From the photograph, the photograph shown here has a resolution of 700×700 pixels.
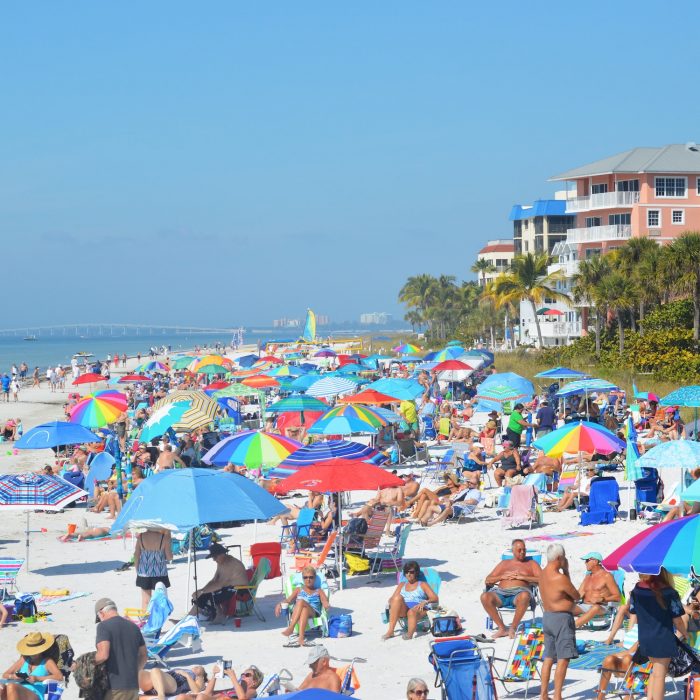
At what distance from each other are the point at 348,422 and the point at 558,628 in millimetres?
9575

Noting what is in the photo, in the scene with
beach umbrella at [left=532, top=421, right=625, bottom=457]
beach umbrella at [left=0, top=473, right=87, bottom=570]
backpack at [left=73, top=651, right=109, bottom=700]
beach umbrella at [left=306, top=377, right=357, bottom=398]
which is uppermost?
beach umbrella at [left=306, top=377, right=357, bottom=398]

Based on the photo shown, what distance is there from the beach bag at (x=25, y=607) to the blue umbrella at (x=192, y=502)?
56.3 inches

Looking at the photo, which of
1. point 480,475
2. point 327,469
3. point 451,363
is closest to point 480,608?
point 327,469

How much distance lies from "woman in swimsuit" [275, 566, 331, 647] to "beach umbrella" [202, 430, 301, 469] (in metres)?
4.14

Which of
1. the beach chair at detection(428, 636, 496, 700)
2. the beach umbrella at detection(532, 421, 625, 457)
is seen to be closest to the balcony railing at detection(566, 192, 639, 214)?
the beach umbrella at detection(532, 421, 625, 457)

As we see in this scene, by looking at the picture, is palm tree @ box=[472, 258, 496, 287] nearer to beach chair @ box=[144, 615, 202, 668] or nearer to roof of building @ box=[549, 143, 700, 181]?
roof of building @ box=[549, 143, 700, 181]

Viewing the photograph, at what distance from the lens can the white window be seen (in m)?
55.5

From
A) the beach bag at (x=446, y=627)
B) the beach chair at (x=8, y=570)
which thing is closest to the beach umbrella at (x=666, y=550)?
the beach bag at (x=446, y=627)

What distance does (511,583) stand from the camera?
10484 millimetres

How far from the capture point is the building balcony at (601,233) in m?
54.9

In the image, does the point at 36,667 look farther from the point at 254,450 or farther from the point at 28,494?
the point at 254,450

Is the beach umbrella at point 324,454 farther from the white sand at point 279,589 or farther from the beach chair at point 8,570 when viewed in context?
the beach chair at point 8,570

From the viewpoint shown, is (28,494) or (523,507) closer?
(28,494)

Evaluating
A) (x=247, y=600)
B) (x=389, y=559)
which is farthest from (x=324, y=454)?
(x=247, y=600)
